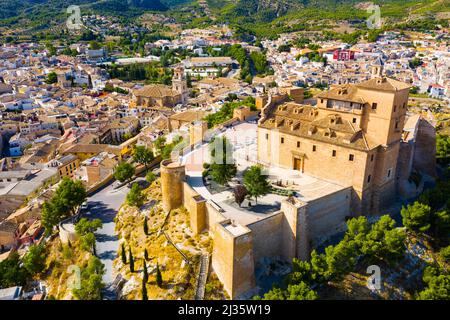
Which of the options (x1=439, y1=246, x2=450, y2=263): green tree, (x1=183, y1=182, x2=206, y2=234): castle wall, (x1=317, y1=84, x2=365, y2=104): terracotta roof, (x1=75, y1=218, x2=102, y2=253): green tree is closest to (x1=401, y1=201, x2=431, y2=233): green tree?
(x1=439, y1=246, x2=450, y2=263): green tree

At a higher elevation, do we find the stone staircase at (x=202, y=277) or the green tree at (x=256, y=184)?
the green tree at (x=256, y=184)

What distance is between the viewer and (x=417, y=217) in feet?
94.1

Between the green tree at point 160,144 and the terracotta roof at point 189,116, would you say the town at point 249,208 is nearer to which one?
the green tree at point 160,144

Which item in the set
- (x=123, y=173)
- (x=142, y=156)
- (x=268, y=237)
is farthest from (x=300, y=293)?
(x=142, y=156)

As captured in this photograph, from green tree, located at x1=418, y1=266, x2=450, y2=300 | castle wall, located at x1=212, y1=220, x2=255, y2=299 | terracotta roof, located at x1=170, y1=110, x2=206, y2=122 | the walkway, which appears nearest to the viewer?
castle wall, located at x1=212, y1=220, x2=255, y2=299

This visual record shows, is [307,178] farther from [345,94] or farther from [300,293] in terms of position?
[300,293]

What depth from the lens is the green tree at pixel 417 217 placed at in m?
28.6

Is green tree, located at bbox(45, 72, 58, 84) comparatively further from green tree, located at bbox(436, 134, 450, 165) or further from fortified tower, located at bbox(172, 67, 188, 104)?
green tree, located at bbox(436, 134, 450, 165)

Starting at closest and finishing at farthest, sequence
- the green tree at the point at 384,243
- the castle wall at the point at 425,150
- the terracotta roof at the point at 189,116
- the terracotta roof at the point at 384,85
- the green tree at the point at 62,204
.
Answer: the green tree at the point at 384,243 < the terracotta roof at the point at 384,85 < the green tree at the point at 62,204 < the castle wall at the point at 425,150 < the terracotta roof at the point at 189,116

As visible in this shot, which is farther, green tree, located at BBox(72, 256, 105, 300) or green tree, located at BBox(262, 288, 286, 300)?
green tree, located at BBox(72, 256, 105, 300)

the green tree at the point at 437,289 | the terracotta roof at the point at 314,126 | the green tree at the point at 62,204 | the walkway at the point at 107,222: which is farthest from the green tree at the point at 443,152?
the green tree at the point at 62,204

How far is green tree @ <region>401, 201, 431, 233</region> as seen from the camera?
28562 mm

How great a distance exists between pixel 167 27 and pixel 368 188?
573 feet

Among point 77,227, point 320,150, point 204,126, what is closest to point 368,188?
point 320,150
